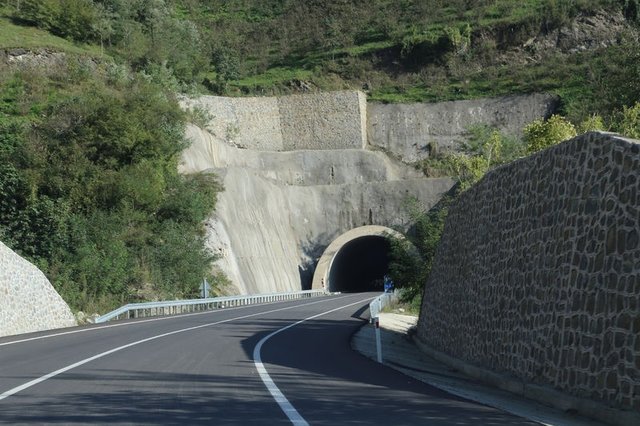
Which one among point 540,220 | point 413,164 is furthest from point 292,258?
point 540,220

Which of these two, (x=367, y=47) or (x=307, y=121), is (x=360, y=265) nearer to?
(x=307, y=121)

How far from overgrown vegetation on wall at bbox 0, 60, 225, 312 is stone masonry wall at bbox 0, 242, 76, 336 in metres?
6.69

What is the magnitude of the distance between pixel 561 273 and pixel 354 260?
201 ft

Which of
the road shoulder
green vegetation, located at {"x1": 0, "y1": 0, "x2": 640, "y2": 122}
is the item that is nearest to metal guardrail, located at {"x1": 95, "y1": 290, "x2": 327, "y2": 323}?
the road shoulder

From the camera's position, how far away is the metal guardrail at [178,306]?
32.1 m

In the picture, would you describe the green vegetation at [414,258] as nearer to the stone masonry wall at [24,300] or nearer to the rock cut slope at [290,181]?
the stone masonry wall at [24,300]

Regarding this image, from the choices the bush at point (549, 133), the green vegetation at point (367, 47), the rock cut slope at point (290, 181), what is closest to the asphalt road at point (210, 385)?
the bush at point (549, 133)

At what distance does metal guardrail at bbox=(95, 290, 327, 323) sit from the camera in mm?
32062

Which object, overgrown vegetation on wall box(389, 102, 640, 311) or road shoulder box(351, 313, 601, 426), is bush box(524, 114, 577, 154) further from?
road shoulder box(351, 313, 601, 426)

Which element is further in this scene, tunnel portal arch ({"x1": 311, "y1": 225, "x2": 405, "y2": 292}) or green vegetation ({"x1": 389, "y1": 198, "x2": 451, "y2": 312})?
tunnel portal arch ({"x1": 311, "y1": 225, "x2": 405, "y2": 292})

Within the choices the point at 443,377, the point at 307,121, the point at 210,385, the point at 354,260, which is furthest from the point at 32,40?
the point at 210,385

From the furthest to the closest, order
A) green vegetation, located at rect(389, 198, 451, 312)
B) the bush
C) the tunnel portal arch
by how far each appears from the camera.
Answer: the tunnel portal arch, green vegetation, located at rect(389, 198, 451, 312), the bush

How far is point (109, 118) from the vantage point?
42.9m

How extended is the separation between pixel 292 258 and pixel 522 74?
3139 cm
